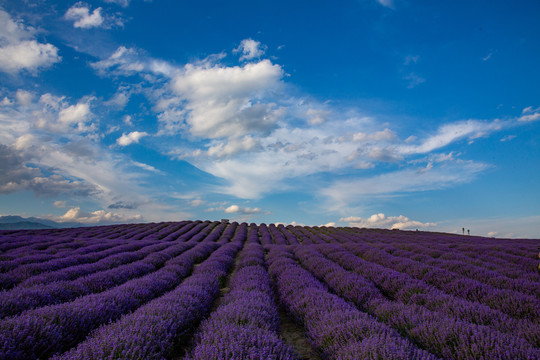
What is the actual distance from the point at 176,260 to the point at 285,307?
4.82 m

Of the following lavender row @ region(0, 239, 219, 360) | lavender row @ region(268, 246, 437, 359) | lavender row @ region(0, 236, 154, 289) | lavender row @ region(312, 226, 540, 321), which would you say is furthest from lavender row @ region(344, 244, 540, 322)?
lavender row @ region(0, 236, 154, 289)

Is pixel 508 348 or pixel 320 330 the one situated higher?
pixel 508 348

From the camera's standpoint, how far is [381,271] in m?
6.15

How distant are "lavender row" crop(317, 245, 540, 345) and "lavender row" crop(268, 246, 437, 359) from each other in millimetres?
1196

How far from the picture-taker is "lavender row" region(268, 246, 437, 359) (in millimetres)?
2152

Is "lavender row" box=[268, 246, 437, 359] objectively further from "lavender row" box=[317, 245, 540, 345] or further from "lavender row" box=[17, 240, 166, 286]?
"lavender row" box=[17, 240, 166, 286]

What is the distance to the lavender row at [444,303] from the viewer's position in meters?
2.95

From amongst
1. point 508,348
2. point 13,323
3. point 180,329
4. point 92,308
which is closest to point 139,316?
point 180,329

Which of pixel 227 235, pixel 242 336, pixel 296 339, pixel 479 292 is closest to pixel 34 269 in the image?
pixel 296 339

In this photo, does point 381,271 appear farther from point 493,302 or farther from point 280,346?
point 280,346

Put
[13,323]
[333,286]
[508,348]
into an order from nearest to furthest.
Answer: [508,348]
[13,323]
[333,286]

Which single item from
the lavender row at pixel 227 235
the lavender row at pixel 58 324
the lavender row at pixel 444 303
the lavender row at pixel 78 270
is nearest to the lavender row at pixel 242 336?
the lavender row at pixel 58 324

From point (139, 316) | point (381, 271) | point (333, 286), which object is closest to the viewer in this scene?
point (139, 316)

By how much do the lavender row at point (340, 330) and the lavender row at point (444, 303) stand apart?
120 cm
